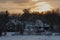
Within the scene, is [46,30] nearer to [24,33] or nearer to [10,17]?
[24,33]

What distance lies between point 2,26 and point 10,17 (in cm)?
88

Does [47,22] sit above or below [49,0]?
below

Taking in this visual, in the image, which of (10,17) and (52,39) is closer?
(52,39)

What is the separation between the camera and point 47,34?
12.3 meters

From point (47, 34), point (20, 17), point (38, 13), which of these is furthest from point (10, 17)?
point (47, 34)

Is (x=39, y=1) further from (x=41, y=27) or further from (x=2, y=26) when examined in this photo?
(x=2, y=26)

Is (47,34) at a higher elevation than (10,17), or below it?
below

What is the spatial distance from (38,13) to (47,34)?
1411 mm

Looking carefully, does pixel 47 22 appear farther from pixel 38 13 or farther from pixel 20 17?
pixel 20 17

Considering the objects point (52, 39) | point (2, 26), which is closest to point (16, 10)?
point (2, 26)

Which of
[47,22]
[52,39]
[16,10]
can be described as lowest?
[52,39]

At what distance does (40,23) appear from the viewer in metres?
12.5

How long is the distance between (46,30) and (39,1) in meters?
1.91

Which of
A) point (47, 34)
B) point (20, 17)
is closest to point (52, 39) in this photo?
point (47, 34)
